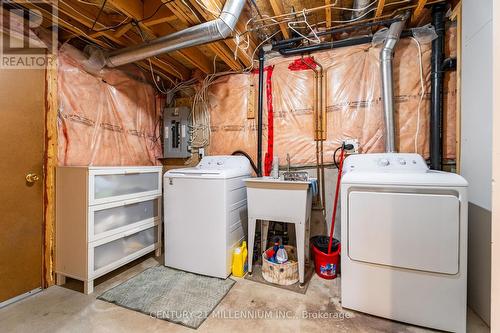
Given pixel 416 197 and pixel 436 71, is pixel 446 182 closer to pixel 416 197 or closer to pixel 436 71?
pixel 416 197

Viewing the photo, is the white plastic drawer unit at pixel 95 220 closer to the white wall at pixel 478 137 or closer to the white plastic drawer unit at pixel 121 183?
the white plastic drawer unit at pixel 121 183

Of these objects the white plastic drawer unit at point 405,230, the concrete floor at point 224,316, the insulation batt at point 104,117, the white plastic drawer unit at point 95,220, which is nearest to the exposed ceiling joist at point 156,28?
the insulation batt at point 104,117

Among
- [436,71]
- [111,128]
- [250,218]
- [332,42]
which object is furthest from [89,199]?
[436,71]

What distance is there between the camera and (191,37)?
6.06ft

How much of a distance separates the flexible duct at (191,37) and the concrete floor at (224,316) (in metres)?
2.12

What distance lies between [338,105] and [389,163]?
84 centimetres

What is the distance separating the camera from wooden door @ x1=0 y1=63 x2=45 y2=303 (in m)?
1.67

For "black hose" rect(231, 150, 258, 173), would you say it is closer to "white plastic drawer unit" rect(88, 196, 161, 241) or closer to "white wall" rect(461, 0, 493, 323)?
"white plastic drawer unit" rect(88, 196, 161, 241)

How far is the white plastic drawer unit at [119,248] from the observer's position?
6.05ft

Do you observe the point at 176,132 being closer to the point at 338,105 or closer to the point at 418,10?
the point at 338,105

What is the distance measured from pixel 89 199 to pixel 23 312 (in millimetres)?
868

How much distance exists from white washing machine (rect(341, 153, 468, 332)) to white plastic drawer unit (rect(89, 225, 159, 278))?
192 cm

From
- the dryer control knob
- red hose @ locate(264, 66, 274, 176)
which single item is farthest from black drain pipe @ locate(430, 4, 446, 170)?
red hose @ locate(264, 66, 274, 176)

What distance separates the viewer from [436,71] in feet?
6.45
